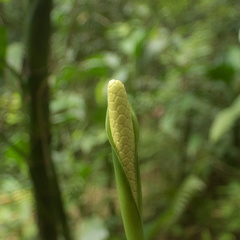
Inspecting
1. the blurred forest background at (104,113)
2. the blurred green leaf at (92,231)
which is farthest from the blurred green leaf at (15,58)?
the blurred green leaf at (92,231)

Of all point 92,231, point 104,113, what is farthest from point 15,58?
point 92,231

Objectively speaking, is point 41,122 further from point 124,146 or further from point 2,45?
point 124,146

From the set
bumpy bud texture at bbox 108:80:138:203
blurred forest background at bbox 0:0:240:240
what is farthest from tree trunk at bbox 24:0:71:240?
bumpy bud texture at bbox 108:80:138:203

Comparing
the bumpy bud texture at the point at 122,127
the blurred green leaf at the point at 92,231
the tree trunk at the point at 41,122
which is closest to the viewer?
the bumpy bud texture at the point at 122,127

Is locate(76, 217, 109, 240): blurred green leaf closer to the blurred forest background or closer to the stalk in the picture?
the blurred forest background

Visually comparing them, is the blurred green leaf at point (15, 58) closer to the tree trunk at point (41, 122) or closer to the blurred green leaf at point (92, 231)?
the tree trunk at point (41, 122)

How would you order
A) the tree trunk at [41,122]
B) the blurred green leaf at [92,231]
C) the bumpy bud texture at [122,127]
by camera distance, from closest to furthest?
the bumpy bud texture at [122,127] < the tree trunk at [41,122] < the blurred green leaf at [92,231]
